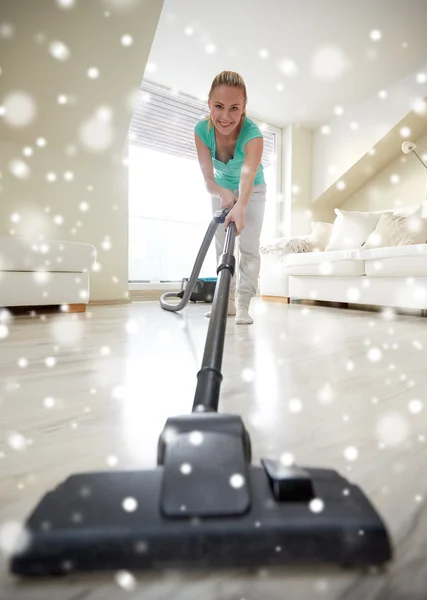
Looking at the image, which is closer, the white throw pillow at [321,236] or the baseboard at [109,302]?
the baseboard at [109,302]

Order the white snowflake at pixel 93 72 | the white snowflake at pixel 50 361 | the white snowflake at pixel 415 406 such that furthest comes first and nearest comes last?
the white snowflake at pixel 93 72 < the white snowflake at pixel 50 361 < the white snowflake at pixel 415 406

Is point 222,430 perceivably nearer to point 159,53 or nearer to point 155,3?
point 155,3

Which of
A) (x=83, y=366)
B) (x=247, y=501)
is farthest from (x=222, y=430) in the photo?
(x=83, y=366)

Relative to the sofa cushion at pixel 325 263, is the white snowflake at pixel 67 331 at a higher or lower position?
lower

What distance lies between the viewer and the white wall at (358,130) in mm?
3838

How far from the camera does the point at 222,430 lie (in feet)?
1.07

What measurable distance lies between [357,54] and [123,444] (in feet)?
13.5

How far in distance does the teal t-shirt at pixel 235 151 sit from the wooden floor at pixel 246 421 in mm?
881

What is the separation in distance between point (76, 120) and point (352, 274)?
2663mm

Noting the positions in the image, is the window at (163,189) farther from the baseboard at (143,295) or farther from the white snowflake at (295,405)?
the white snowflake at (295,405)

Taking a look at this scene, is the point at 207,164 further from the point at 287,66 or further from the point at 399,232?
the point at 287,66

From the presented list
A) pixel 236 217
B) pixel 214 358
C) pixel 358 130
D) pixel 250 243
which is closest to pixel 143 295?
pixel 250 243

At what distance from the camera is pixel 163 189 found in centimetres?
421

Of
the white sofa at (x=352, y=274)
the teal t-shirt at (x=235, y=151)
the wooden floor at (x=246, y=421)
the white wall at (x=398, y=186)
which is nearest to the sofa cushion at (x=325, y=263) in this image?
the white sofa at (x=352, y=274)
